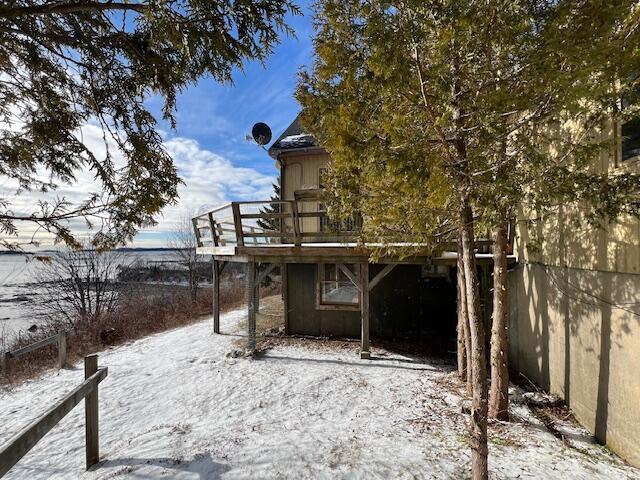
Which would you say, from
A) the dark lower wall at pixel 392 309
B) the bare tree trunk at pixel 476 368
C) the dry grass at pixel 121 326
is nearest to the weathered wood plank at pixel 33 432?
the bare tree trunk at pixel 476 368

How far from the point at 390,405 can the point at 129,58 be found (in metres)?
5.86

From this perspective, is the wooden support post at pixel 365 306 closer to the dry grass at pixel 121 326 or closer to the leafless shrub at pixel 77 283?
the dry grass at pixel 121 326

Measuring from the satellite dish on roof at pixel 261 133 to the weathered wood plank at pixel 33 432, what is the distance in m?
10.7

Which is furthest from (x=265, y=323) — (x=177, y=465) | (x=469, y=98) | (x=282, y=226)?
(x=469, y=98)

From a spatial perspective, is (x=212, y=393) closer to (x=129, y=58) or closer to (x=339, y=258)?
(x=339, y=258)

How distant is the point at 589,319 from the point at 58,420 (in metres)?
6.38

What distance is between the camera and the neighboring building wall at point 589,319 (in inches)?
154

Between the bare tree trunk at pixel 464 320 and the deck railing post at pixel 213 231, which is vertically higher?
the deck railing post at pixel 213 231

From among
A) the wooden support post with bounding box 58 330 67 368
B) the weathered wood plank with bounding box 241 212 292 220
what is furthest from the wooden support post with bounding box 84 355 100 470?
the wooden support post with bounding box 58 330 67 368

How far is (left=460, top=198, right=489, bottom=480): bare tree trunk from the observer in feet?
10.9

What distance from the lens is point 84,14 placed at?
122 inches

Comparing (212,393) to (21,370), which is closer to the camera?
(212,393)

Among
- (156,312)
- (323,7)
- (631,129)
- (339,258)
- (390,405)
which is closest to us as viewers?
(323,7)

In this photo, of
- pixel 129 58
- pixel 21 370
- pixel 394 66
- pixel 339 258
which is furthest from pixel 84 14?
pixel 21 370
